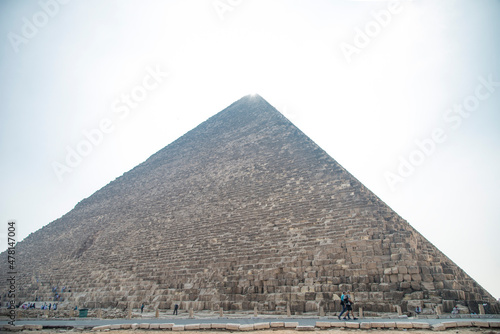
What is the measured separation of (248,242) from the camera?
351 inches

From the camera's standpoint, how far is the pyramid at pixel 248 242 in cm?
646

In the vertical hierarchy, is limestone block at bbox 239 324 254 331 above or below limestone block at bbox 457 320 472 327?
below

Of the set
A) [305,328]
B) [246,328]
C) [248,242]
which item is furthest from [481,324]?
[248,242]

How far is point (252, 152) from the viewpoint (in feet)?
40.4

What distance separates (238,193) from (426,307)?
6.78m

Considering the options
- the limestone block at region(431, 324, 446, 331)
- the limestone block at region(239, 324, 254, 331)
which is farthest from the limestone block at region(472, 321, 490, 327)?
the limestone block at region(239, 324, 254, 331)

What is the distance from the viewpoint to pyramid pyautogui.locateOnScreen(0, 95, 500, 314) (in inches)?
254

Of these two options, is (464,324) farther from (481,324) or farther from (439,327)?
(439,327)

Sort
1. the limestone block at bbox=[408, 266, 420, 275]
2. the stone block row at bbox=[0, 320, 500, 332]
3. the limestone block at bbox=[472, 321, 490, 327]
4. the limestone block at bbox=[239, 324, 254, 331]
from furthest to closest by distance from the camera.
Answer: the limestone block at bbox=[408, 266, 420, 275] → the limestone block at bbox=[239, 324, 254, 331] → the stone block row at bbox=[0, 320, 500, 332] → the limestone block at bbox=[472, 321, 490, 327]

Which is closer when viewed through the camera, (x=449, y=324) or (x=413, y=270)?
(x=449, y=324)

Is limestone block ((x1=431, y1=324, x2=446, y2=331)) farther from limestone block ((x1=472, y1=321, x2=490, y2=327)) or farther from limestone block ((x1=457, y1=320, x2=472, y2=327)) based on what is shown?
limestone block ((x1=472, y1=321, x2=490, y2=327))

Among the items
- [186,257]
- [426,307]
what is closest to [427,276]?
[426,307]

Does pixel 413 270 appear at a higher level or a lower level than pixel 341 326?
higher

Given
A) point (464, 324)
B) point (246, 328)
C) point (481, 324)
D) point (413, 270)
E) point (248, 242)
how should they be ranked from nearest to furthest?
point (481, 324) → point (464, 324) → point (246, 328) → point (413, 270) → point (248, 242)
